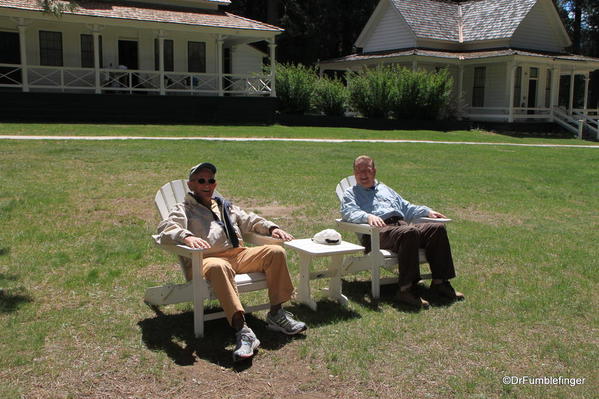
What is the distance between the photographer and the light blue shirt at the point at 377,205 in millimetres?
6008

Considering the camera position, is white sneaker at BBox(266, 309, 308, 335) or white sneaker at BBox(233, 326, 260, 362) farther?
white sneaker at BBox(266, 309, 308, 335)

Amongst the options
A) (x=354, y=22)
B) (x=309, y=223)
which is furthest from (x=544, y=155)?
(x=354, y=22)

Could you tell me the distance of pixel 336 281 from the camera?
5496 mm

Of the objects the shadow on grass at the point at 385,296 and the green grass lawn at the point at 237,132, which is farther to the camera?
the green grass lawn at the point at 237,132

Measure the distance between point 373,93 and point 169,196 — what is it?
22.1 m

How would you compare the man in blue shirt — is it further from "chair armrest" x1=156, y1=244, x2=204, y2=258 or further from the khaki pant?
"chair armrest" x1=156, y1=244, x2=204, y2=258

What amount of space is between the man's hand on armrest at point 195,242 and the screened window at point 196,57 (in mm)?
24371

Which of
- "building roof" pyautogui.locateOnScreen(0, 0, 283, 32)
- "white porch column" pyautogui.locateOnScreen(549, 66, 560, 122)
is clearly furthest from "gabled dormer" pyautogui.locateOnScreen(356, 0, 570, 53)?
"building roof" pyautogui.locateOnScreen(0, 0, 283, 32)

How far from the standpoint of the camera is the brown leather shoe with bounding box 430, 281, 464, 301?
5.62 metres

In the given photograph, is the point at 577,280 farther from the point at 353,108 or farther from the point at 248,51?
the point at 248,51

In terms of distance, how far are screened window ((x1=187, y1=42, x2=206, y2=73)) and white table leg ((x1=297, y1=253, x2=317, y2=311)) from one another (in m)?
23.8

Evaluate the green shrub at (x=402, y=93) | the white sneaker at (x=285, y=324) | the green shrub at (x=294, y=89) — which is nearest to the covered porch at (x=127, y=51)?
the green shrub at (x=294, y=89)

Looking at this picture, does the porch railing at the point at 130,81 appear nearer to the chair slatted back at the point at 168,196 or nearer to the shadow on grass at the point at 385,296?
the chair slatted back at the point at 168,196

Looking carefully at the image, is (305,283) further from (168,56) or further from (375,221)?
(168,56)
